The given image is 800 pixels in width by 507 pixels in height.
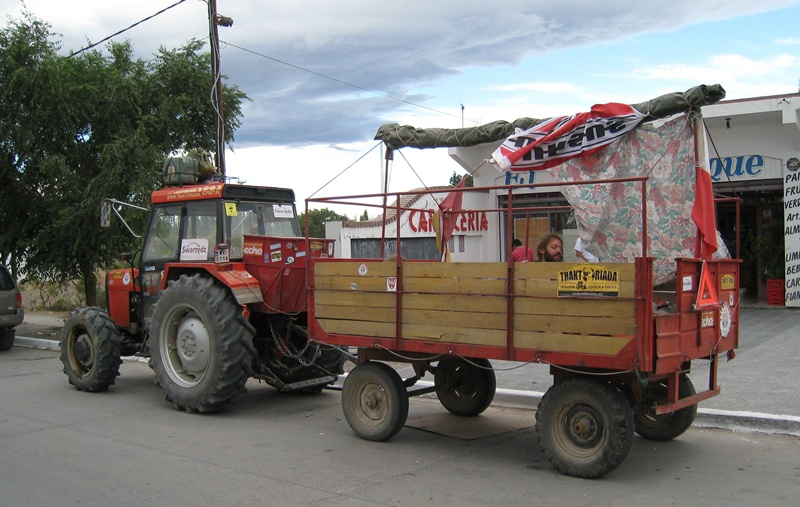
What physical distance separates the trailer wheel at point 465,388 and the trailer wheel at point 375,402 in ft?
2.95

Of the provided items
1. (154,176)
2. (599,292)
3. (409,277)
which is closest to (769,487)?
(599,292)

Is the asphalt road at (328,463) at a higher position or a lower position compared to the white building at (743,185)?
lower

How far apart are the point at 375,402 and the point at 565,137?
3.17 m

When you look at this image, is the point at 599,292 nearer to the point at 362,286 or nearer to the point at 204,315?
the point at 362,286

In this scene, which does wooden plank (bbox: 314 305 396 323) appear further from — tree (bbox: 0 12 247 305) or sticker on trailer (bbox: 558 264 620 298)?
tree (bbox: 0 12 247 305)

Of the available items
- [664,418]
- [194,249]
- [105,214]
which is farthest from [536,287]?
[105,214]

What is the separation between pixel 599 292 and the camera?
5.61 metres

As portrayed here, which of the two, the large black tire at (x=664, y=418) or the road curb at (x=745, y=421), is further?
the road curb at (x=745, y=421)

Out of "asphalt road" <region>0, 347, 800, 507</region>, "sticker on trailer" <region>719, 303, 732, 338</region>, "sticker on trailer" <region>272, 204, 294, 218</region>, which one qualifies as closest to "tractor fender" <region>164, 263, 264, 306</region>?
"sticker on trailer" <region>272, 204, 294, 218</region>

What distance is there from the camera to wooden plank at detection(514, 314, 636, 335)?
5.51 meters

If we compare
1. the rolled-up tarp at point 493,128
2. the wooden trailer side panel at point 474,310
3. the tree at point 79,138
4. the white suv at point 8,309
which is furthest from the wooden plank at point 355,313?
the white suv at point 8,309

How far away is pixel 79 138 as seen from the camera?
15.5m

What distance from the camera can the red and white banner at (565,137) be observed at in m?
6.50

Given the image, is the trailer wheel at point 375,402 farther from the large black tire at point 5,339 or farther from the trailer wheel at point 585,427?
Answer: the large black tire at point 5,339
